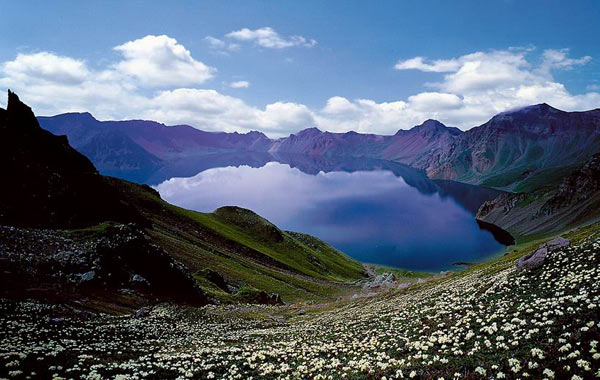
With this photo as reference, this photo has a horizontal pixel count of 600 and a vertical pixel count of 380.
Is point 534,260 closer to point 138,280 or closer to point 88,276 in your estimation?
point 138,280

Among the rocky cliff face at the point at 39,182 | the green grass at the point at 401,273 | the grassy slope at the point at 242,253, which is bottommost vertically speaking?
the green grass at the point at 401,273

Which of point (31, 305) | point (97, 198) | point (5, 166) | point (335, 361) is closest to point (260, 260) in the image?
point (97, 198)

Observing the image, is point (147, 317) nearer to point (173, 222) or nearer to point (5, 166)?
point (5, 166)

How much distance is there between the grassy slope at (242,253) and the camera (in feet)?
327

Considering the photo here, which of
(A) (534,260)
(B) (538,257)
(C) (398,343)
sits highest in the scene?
(B) (538,257)

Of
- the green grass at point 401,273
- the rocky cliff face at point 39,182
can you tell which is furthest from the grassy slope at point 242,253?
the rocky cliff face at point 39,182

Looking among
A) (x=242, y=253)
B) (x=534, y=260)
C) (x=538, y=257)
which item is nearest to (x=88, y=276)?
(x=534, y=260)

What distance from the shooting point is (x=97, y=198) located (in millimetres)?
71375

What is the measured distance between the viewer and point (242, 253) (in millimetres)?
128250

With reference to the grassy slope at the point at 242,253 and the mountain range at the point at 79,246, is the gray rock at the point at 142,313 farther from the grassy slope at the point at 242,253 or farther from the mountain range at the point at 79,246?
the grassy slope at the point at 242,253

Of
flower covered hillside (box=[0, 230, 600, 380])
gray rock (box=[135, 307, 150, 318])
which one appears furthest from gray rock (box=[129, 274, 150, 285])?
flower covered hillside (box=[0, 230, 600, 380])

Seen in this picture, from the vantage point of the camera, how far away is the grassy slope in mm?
99688

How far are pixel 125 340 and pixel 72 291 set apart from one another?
15.8m

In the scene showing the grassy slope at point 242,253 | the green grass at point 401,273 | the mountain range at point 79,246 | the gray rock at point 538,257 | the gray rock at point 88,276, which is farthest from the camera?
the green grass at point 401,273
